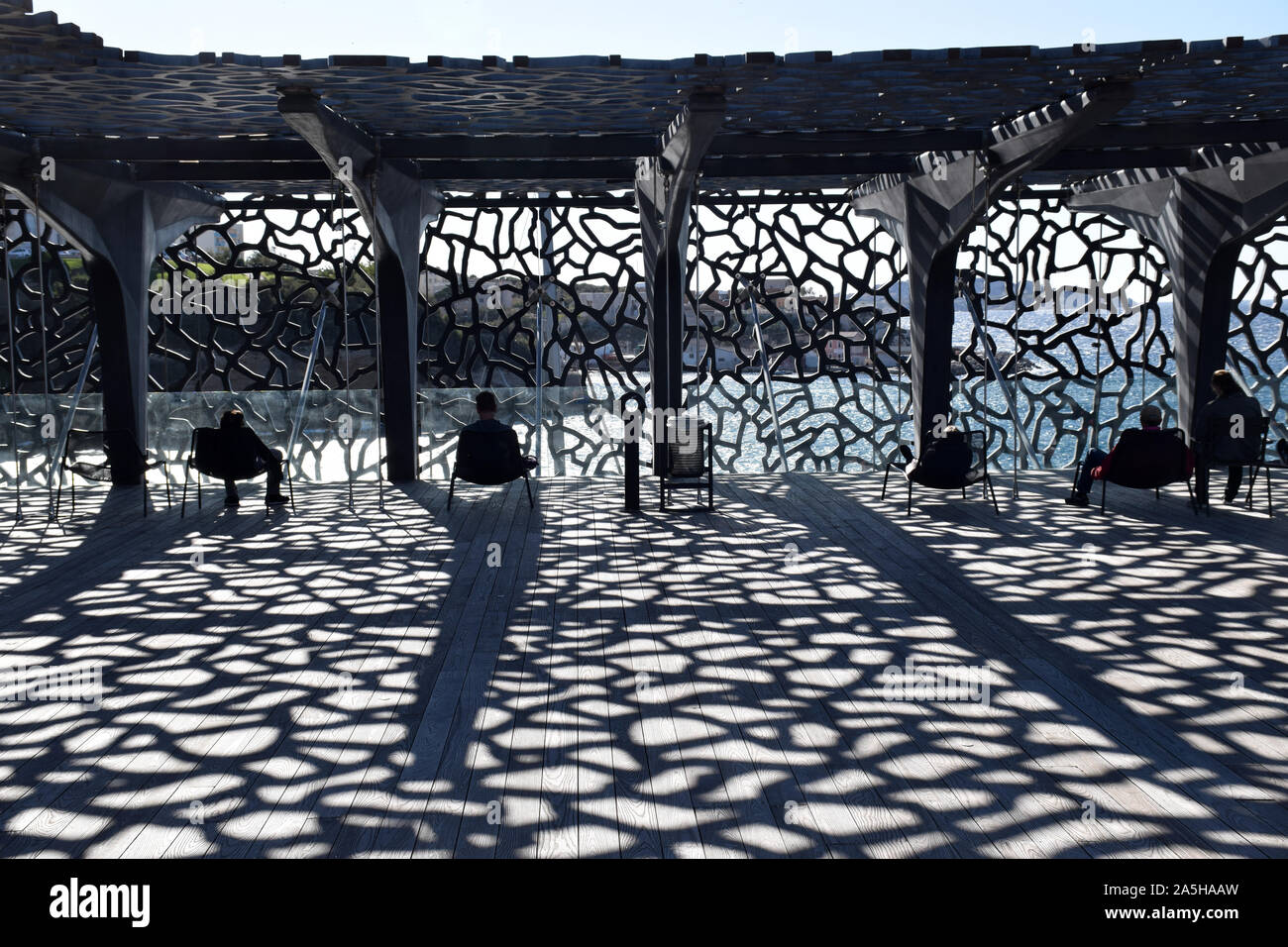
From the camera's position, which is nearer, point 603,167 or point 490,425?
point 490,425

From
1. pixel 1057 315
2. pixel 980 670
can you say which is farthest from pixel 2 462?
pixel 1057 315

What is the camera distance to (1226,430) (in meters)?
9.48

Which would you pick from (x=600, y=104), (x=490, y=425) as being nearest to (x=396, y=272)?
(x=490, y=425)

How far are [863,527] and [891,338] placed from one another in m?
5.52

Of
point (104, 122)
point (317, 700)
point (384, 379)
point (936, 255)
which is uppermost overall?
point (104, 122)

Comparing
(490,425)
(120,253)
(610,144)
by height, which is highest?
(610,144)

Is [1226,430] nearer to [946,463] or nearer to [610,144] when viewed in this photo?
[946,463]

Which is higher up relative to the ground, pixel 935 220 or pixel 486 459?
pixel 935 220

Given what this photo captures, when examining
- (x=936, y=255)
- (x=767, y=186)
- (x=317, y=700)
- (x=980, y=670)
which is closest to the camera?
(x=317, y=700)

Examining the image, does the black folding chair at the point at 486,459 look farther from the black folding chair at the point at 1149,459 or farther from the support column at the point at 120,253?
the black folding chair at the point at 1149,459

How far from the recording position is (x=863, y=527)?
8.86 m

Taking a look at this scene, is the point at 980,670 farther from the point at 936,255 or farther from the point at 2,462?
the point at 2,462

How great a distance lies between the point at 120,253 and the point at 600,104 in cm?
552

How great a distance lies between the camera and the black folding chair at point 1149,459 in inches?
345
